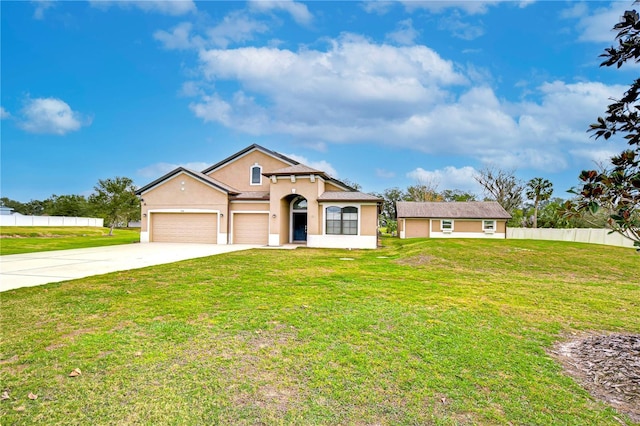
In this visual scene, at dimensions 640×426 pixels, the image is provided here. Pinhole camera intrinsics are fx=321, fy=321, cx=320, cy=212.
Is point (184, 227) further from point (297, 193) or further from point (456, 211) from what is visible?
point (456, 211)

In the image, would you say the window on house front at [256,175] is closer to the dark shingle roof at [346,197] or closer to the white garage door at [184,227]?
the white garage door at [184,227]

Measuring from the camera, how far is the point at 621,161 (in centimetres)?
347

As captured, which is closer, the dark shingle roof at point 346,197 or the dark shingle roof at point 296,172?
the dark shingle roof at point 346,197

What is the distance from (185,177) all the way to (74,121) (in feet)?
41.4

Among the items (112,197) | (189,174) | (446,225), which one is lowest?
(446,225)

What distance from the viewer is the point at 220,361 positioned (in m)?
4.00

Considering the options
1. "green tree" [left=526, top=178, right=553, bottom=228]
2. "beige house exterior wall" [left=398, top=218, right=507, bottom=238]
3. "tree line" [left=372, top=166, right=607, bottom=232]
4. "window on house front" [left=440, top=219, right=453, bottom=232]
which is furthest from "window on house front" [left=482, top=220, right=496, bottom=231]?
Result: "green tree" [left=526, top=178, right=553, bottom=228]

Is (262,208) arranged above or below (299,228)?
above

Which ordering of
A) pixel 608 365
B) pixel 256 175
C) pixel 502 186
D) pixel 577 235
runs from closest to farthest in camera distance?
pixel 608 365 → pixel 256 175 → pixel 577 235 → pixel 502 186

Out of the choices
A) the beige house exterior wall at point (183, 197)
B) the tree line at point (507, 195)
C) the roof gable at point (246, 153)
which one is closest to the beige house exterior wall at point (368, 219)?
the roof gable at point (246, 153)

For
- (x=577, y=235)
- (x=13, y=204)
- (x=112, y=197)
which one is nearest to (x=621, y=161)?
(x=577, y=235)

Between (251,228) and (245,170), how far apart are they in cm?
542

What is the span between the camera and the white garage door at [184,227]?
23797 mm

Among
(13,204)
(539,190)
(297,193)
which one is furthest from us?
(13,204)
